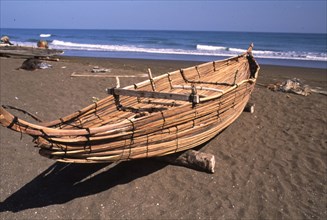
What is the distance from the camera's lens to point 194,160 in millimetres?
3980

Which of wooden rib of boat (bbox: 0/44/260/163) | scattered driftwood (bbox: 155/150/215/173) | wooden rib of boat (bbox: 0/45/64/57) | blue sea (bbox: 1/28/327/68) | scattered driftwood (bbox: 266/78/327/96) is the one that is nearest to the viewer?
wooden rib of boat (bbox: 0/44/260/163)

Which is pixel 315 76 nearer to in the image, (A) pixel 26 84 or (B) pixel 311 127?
(B) pixel 311 127

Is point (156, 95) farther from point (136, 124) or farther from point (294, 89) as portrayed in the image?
point (294, 89)

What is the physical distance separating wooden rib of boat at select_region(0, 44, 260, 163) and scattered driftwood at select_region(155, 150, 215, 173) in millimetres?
145

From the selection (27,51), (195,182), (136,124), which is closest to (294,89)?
(195,182)

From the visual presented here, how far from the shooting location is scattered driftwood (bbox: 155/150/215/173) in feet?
12.9

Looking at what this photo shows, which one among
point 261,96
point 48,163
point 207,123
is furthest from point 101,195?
point 261,96

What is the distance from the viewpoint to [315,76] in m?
12.3

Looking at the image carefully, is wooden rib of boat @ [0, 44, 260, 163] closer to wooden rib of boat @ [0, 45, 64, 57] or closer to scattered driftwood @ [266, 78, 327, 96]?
scattered driftwood @ [266, 78, 327, 96]

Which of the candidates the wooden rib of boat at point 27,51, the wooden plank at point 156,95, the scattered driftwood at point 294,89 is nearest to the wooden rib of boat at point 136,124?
the wooden plank at point 156,95

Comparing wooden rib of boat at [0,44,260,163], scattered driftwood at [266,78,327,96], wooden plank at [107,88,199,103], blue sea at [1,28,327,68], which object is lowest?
blue sea at [1,28,327,68]

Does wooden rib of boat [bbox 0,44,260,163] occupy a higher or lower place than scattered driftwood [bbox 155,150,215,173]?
higher

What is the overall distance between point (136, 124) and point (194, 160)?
116 cm

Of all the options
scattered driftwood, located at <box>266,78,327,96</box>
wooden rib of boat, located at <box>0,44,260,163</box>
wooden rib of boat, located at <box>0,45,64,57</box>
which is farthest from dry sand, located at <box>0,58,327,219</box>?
wooden rib of boat, located at <box>0,45,64,57</box>
